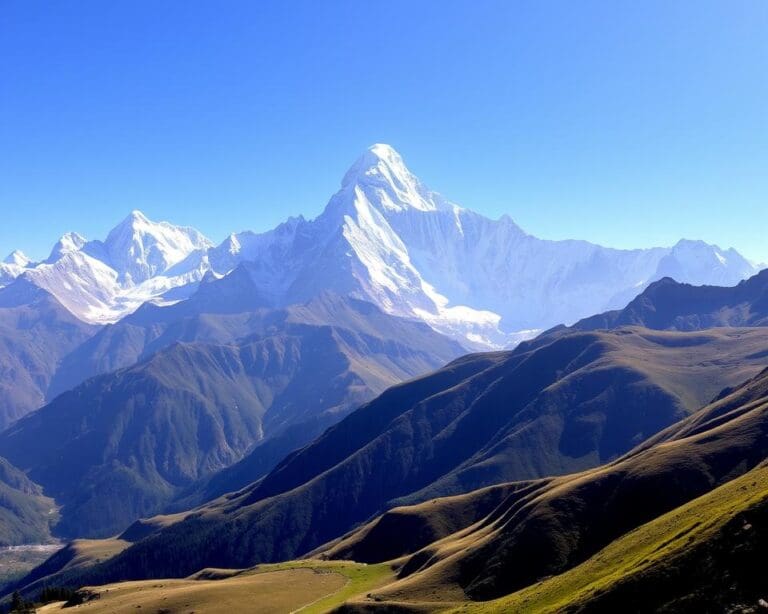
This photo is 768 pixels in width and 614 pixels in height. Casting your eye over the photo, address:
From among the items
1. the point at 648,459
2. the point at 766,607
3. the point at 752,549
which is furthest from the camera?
the point at 648,459

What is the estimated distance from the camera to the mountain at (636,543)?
292ft

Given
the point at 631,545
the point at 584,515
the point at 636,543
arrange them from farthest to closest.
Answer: the point at 584,515, the point at 631,545, the point at 636,543

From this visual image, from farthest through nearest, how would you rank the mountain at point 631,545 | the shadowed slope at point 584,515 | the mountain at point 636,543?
1. the shadowed slope at point 584,515
2. the mountain at point 631,545
3. the mountain at point 636,543

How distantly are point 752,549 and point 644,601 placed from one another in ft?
45.9

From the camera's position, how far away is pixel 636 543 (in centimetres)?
13212

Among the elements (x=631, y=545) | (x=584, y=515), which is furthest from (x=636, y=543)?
(x=584, y=515)

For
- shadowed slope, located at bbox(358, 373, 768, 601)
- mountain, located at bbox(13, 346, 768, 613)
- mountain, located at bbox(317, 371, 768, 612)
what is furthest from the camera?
shadowed slope, located at bbox(358, 373, 768, 601)

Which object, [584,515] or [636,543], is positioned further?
[584,515]

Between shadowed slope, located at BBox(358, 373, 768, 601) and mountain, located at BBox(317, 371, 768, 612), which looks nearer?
mountain, located at BBox(317, 371, 768, 612)

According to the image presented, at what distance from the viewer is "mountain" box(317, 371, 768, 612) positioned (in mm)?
89125

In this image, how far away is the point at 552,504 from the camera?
604ft

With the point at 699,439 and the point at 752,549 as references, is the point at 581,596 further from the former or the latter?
the point at 699,439

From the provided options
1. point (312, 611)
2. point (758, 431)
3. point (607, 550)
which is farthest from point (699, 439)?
point (312, 611)

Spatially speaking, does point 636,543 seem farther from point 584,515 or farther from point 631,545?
point 584,515
